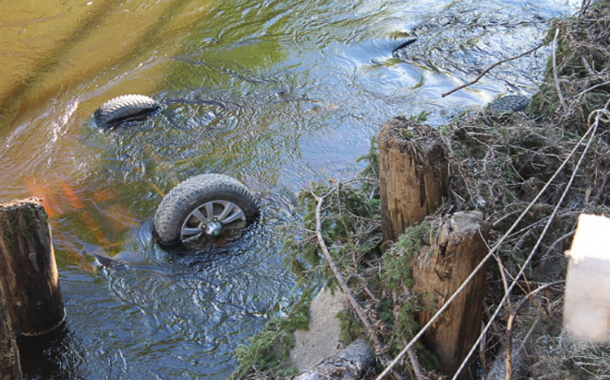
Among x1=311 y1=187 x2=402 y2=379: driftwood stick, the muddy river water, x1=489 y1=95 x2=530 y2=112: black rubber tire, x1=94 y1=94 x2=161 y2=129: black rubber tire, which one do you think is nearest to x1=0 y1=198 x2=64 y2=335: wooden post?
the muddy river water

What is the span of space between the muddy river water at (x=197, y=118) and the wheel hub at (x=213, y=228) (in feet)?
0.60

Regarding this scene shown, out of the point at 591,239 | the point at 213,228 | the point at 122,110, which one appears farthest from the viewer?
the point at 122,110

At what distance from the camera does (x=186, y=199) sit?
5301mm

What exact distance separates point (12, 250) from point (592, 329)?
12.7ft

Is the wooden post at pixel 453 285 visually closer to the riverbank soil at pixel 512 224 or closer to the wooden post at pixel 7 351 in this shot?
the riverbank soil at pixel 512 224

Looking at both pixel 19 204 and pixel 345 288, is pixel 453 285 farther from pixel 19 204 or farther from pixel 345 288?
pixel 19 204

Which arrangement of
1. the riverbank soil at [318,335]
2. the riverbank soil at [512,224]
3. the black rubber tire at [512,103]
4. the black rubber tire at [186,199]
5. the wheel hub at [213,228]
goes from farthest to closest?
the black rubber tire at [512,103]
the wheel hub at [213,228]
the black rubber tire at [186,199]
the riverbank soil at [318,335]
the riverbank soil at [512,224]

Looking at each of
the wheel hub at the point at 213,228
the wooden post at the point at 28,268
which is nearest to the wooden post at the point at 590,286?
the wheel hub at the point at 213,228

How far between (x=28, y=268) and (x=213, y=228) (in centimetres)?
174

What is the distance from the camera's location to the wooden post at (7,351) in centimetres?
313

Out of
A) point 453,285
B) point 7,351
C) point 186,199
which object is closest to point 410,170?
point 453,285

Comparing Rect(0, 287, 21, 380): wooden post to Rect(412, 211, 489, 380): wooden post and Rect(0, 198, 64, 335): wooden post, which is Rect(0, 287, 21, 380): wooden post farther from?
Rect(412, 211, 489, 380): wooden post

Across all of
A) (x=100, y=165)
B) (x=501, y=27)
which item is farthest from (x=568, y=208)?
(x=501, y=27)

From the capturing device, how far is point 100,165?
6.63m
